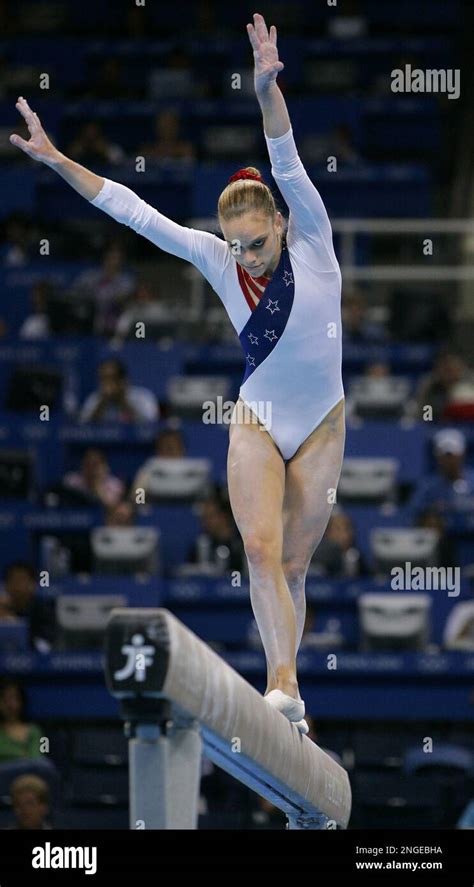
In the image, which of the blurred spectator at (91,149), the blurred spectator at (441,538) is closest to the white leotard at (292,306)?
the blurred spectator at (441,538)

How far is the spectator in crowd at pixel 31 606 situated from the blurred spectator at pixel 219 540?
1148mm

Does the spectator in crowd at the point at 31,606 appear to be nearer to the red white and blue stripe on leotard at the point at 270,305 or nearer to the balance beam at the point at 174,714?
the red white and blue stripe on leotard at the point at 270,305

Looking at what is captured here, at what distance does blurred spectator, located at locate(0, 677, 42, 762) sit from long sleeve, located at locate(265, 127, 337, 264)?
4725 mm

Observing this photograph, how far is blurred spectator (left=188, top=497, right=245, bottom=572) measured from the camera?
34.6ft

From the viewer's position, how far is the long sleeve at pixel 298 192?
5.12 m

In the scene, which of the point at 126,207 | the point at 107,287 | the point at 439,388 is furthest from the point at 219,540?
the point at 126,207

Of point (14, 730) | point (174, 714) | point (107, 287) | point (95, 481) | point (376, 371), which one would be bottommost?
point (174, 714)

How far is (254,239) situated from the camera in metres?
5.24

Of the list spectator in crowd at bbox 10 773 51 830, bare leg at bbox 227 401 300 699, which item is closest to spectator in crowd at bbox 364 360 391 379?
spectator in crowd at bbox 10 773 51 830

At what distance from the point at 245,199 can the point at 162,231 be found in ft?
1.37

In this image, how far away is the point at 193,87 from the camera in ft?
50.6

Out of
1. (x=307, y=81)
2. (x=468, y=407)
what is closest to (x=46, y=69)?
(x=307, y=81)

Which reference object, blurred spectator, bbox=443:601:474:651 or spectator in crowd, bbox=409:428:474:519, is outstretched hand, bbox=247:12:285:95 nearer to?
Answer: blurred spectator, bbox=443:601:474:651

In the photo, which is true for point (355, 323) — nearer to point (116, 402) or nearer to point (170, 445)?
point (116, 402)
